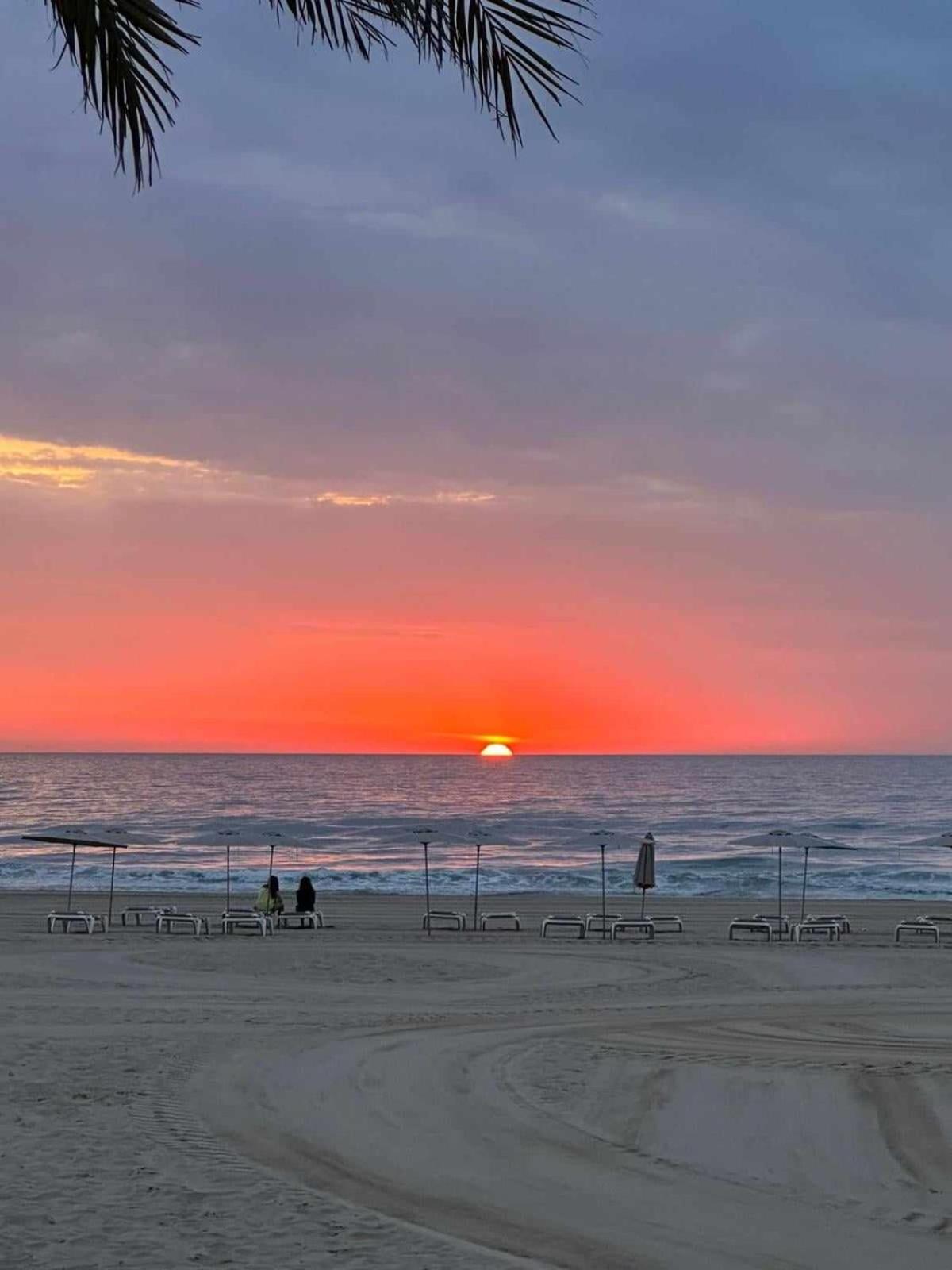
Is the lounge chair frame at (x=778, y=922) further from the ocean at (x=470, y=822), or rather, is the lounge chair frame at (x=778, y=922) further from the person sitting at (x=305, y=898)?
the person sitting at (x=305, y=898)

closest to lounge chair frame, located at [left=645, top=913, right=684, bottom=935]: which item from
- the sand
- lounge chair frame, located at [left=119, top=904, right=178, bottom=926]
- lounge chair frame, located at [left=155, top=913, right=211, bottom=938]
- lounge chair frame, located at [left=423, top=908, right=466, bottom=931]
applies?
lounge chair frame, located at [left=423, top=908, right=466, bottom=931]

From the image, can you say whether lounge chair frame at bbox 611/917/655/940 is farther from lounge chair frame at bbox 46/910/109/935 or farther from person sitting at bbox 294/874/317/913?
lounge chair frame at bbox 46/910/109/935

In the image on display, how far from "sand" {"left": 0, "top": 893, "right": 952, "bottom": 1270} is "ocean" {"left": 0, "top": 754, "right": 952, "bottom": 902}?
973 cm

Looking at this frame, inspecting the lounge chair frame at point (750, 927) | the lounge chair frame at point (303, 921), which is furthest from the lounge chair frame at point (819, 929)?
the lounge chair frame at point (303, 921)

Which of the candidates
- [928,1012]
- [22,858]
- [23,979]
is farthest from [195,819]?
[928,1012]

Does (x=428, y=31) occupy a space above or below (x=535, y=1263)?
above

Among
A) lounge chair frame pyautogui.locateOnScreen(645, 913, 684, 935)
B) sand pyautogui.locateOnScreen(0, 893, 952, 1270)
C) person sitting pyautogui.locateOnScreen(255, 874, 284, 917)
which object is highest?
person sitting pyautogui.locateOnScreen(255, 874, 284, 917)

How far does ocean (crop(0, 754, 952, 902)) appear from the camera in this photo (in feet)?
139

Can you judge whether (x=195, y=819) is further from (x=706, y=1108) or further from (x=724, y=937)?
(x=706, y=1108)

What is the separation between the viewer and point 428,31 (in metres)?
3.08

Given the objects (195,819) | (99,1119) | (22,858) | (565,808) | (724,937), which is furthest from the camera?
(565,808)

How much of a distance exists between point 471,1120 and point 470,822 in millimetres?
20228

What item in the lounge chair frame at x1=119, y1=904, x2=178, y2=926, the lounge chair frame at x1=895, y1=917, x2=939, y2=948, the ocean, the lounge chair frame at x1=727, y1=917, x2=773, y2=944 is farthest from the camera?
the ocean

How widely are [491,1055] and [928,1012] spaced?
5579 mm
